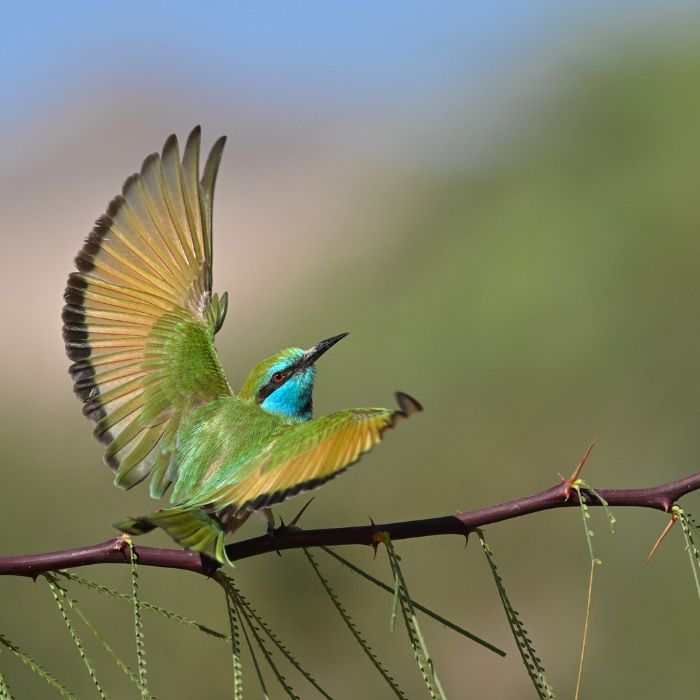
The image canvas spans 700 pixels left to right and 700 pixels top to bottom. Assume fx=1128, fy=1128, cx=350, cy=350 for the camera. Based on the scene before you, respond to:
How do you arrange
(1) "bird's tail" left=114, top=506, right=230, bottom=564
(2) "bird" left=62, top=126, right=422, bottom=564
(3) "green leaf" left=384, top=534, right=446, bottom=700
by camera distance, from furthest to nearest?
(2) "bird" left=62, top=126, right=422, bottom=564 < (1) "bird's tail" left=114, top=506, right=230, bottom=564 < (3) "green leaf" left=384, top=534, right=446, bottom=700

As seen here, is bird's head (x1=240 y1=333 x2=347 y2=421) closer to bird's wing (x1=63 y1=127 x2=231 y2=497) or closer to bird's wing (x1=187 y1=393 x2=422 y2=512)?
bird's wing (x1=63 y1=127 x2=231 y2=497)

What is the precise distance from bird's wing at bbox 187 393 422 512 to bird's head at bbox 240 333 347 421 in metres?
0.38

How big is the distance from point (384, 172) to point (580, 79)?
3924 mm

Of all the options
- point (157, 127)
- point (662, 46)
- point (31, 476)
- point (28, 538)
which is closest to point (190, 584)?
point (28, 538)

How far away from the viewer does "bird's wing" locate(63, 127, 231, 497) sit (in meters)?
2.21

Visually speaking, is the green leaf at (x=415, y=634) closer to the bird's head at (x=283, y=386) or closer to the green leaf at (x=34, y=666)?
the green leaf at (x=34, y=666)

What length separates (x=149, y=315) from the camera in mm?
2443

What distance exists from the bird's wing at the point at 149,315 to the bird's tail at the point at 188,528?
0.50 m

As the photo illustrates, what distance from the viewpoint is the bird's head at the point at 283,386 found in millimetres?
2258

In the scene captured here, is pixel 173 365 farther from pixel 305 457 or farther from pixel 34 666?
pixel 34 666

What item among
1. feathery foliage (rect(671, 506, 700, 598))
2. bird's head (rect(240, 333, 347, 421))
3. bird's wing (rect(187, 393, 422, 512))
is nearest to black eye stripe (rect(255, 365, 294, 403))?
bird's head (rect(240, 333, 347, 421))

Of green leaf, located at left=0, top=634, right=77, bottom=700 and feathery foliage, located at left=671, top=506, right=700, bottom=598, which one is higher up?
green leaf, located at left=0, top=634, right=77, bottom=700

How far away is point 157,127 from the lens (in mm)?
19016

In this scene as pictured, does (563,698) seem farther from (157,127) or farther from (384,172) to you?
(157,127)
